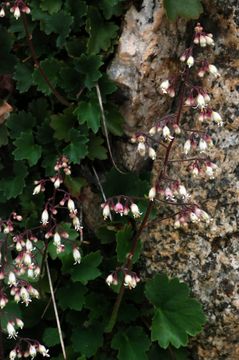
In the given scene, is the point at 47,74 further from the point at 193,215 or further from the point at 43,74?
the point at 193,215

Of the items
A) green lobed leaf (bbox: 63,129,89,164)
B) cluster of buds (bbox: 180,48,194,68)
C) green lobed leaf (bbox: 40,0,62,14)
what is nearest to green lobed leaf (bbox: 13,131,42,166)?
green lobed leaf (bbox: 63,129,89,164)

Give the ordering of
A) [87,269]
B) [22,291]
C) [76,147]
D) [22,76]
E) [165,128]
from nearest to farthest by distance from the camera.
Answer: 1. [165,128]
2. [22,291]
3. [87,269]
4. [76,147]
5. [22,76]

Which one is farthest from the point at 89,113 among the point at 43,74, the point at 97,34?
the point at 97,34

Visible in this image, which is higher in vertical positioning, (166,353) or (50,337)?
(50,337)

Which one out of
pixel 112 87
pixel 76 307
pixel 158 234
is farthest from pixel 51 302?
pixel 112 87

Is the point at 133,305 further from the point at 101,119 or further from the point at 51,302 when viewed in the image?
the point at 101,119

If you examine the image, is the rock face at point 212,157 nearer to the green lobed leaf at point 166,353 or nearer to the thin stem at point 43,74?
the green lobed leaf at point 166,353

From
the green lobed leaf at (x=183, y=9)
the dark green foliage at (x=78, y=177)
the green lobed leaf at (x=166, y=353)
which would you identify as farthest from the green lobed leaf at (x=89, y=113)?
the green lobed leaf at (x=166, y=353)

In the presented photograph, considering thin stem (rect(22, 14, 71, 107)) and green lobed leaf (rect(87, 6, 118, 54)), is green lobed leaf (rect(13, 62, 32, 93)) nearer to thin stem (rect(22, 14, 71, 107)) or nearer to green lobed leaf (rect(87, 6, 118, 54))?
thin stem (rect(22, 14, 71, 107))
